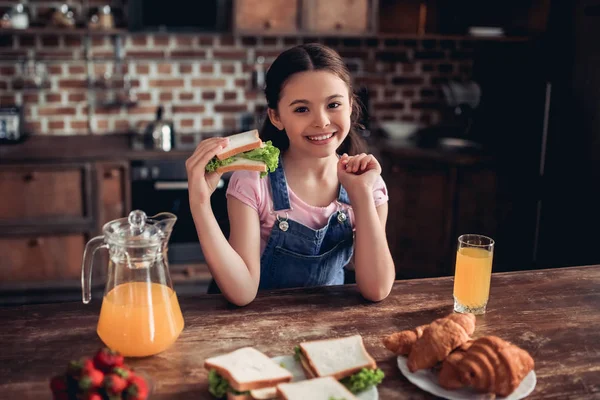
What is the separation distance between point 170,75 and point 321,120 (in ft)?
7.39

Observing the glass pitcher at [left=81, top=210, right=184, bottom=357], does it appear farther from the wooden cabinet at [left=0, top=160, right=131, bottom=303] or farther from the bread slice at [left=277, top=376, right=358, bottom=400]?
the wooden cabinet at [left=0, top=160, right=131, bottom=303]

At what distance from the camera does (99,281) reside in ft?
10.6

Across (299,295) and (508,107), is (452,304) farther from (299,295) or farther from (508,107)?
(508,107)

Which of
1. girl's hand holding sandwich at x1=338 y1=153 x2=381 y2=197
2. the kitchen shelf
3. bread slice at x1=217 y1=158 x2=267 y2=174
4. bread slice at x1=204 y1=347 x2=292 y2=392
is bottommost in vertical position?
bread slice at x1=204 y1=347 x2=292 y2=392

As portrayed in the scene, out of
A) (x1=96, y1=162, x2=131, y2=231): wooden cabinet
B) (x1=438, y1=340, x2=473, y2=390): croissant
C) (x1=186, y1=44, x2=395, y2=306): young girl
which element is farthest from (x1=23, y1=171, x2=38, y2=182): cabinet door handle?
(x1=438, y1=340, x2=473, y2=390): croissant

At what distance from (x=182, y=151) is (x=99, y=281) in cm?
77

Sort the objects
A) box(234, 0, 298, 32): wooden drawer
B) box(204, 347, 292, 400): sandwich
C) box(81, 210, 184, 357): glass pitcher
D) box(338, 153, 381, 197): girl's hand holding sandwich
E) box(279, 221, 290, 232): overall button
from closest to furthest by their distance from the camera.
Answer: box(204, 347, 292, 400): sandwich, box(81, 210, 184, 357): glass pitcher, box(338, 153, 381, 197): girl's hand holding sandwich, box(279, 221, 290, 232): overall button, box(234, 0, 298, 32): wooden drawer

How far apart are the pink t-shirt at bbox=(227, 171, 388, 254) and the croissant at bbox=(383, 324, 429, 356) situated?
57cm

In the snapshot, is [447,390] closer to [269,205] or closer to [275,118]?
[269,205]

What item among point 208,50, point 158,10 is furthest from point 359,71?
point 158,10

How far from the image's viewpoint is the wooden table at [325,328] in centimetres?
109

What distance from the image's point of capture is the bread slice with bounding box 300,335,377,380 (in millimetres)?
1054

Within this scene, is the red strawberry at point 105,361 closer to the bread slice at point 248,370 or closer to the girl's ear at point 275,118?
the bread slice at point 248,370

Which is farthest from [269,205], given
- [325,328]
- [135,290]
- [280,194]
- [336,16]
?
[336,16]
